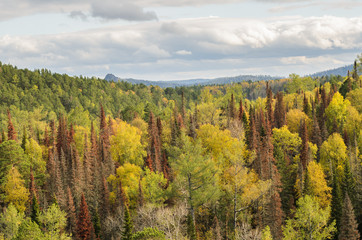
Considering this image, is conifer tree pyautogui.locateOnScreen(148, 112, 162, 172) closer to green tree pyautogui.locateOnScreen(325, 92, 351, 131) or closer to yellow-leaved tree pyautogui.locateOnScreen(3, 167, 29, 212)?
yellow-leaved tree pyautogui.locateOnScreen(3, 167, 29, 212)

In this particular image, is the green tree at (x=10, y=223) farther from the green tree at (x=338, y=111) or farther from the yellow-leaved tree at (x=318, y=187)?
the green tree at (x=338, y=111)

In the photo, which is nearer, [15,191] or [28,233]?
[28,233]

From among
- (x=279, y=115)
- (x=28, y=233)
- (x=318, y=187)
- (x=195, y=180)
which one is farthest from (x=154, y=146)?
(x=279, y=115)

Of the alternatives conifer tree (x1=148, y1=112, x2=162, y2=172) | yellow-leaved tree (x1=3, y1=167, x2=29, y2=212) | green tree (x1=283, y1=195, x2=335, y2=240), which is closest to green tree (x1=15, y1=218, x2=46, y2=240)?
yellow-leaved tree (x1=3, y1=167, x2=29, y2=212)

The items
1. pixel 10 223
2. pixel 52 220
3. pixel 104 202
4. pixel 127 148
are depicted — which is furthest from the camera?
pixel 127 148

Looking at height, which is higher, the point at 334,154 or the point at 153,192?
the point at 334,154

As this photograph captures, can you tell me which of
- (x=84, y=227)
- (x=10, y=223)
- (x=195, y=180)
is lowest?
(x=84, y=227)

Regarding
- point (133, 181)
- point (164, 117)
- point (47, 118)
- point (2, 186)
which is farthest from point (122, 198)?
point (47, 118)

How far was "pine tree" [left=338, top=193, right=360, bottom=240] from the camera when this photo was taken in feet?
200

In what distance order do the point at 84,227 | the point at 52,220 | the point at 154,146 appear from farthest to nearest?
the point at 154,146 < the point at 84,227 < the point at 52,220

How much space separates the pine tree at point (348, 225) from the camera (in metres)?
60.9

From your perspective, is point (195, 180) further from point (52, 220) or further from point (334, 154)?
point (334, 154)

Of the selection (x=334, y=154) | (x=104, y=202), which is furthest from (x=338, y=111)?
(x=104, y=202)

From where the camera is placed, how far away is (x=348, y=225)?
6172 centimetres
